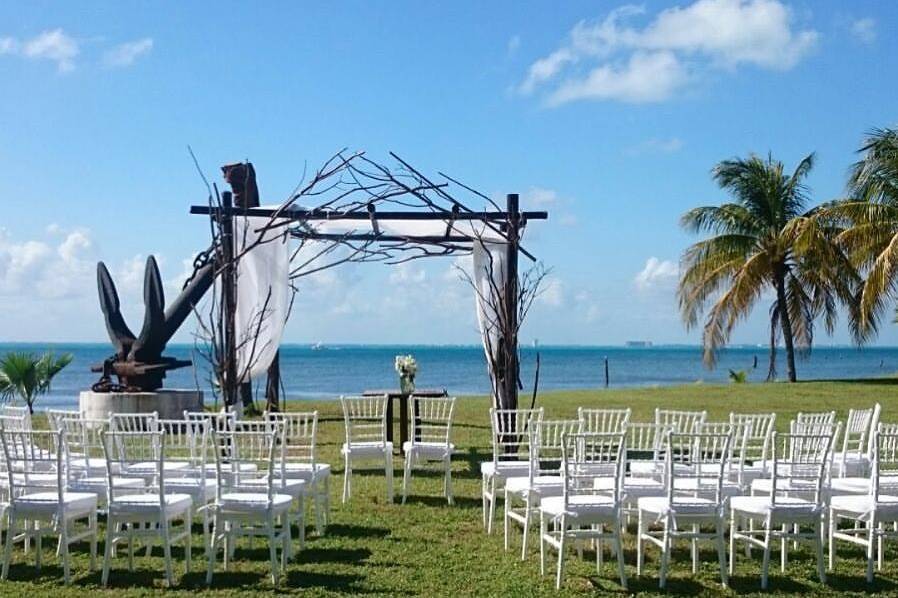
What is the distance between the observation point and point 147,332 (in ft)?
50.5

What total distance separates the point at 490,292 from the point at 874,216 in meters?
12.3

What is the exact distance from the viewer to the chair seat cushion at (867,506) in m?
6.94

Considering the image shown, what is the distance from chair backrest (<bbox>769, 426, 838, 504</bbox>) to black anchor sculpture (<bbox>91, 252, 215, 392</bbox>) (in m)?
9.61

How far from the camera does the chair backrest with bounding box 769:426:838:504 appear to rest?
670cm

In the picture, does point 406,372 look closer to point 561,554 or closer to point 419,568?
point 419,568

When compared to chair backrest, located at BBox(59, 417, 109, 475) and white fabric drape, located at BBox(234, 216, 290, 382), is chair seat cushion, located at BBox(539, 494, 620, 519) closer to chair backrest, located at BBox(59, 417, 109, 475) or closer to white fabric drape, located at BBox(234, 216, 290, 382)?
chair backrest, located at BBox(59, 417, 109, 475)

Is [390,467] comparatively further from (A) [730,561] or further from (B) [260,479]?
(A) [730,561]

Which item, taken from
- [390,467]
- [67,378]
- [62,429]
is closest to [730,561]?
[390,467]

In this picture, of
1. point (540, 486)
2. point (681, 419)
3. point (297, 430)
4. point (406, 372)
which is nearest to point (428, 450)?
point (297, 430)

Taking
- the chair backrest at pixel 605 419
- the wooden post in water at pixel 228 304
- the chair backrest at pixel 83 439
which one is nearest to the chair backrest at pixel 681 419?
the chair backrest at pixel 605 419

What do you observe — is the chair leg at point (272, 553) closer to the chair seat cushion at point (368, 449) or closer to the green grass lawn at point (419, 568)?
the green grass lawn at point (419, 568)

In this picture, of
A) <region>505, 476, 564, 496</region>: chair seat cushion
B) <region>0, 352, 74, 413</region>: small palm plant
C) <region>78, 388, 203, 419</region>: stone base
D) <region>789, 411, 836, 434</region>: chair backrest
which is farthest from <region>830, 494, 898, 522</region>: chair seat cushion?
<region>0, 352, 74, 413</region>: small palm plant

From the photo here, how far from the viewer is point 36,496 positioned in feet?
22.6

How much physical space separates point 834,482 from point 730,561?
53.3 inches
